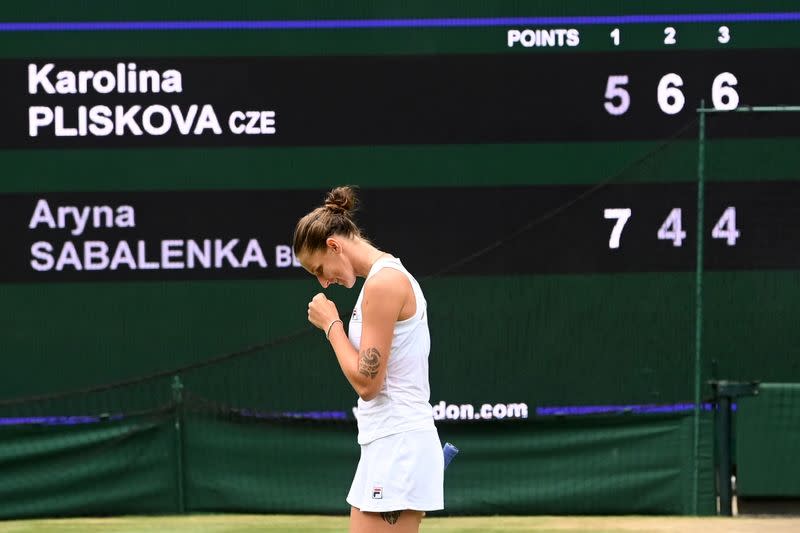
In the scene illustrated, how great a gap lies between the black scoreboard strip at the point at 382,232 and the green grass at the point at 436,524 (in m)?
1.37

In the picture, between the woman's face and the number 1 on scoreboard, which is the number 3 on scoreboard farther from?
the woman's face

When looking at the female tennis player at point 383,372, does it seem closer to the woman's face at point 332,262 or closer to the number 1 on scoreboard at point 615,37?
the woman's face at point 332,262

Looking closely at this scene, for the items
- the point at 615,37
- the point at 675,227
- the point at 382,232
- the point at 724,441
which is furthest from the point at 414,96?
the point at 724,441

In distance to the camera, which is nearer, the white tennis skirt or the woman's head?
the white tennis skirt

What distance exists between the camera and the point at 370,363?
338 cm

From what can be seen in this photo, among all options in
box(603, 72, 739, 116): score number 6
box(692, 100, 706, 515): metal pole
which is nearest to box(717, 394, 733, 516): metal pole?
box(692, 100, 706, 515): metal pole

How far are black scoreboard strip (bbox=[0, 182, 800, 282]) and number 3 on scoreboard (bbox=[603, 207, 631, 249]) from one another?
0.02 metres

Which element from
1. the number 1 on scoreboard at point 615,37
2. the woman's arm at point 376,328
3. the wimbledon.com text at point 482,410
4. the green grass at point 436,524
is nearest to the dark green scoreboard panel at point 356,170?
the number 1 on scoreboard at point 615,37

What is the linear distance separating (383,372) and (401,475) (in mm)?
263

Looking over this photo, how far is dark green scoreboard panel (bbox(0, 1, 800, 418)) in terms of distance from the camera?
7977 millimetres

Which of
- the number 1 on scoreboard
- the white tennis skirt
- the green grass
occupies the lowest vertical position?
the green grass

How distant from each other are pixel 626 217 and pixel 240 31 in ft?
8.08

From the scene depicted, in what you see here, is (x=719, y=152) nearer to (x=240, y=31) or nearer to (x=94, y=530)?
(x=240, y=31)

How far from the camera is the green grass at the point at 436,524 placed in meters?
7.38
